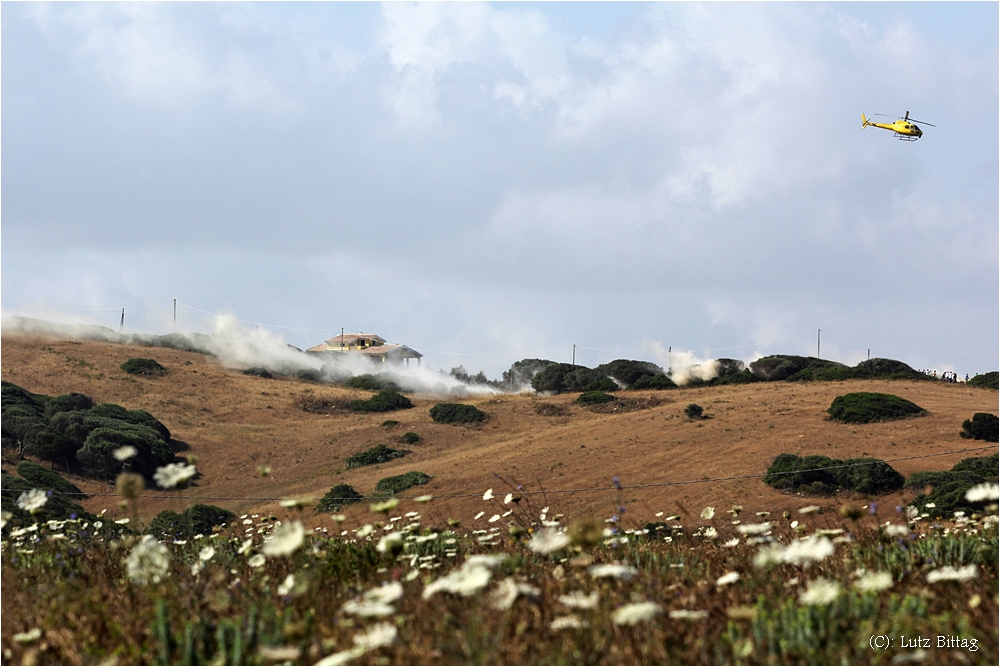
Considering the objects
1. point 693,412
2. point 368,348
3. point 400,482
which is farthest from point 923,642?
point 368,348

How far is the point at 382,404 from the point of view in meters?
46.1

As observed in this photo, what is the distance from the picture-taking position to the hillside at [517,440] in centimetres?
2200

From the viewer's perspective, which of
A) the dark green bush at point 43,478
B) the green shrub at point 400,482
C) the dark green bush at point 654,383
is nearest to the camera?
the green shrub at point 400,482

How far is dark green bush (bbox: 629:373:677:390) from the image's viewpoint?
161 ft

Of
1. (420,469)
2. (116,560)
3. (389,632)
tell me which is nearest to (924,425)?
(420,469)

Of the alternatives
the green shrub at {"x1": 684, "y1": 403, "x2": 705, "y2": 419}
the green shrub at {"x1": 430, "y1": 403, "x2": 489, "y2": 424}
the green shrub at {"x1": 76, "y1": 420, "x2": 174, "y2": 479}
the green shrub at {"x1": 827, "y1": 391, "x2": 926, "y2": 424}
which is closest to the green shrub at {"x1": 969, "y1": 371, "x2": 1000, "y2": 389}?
the green shrub at {"x1": 827, "y1": 391, "x2": 926, "y2": 424}

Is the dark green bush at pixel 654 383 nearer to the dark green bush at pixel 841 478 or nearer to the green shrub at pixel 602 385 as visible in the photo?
the green shrub at pixel 602 385

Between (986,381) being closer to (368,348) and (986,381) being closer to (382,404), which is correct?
(382,404)

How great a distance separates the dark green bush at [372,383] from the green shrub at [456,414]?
1602 centimetres

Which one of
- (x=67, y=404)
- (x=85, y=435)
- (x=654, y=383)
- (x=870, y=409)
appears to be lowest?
(x=85, y=435)

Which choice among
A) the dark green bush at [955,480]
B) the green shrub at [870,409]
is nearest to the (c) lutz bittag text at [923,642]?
the dark green bush at [955,480]

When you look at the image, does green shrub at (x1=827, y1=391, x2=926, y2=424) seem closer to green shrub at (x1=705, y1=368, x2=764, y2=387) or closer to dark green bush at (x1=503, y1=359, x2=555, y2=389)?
green shrub at (x1=705, y1=368, x2=764, y2=387)

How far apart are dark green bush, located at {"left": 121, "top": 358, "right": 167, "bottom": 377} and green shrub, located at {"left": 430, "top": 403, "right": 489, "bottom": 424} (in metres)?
17.2

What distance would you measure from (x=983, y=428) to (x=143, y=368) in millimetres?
38956
